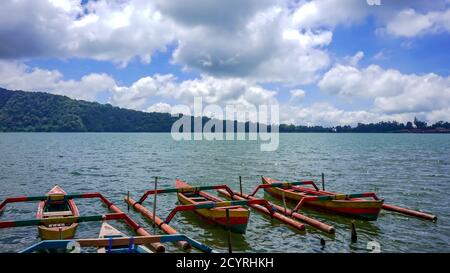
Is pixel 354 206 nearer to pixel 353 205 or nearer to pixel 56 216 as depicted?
pixel 353 205

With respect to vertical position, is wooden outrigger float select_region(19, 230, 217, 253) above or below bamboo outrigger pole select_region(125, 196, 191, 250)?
above

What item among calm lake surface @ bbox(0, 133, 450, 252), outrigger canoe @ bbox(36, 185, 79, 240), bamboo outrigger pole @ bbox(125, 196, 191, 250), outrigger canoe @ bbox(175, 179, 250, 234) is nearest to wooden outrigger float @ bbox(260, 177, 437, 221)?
calm lake surface @ bbox(0, 133, 450, 252)

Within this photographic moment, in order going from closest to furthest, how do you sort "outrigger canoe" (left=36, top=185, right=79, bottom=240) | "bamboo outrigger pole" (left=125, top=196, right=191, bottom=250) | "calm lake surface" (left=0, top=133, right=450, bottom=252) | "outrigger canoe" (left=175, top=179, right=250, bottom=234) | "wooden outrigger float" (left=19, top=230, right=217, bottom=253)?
"wooden outrigger float" (left=19, top=230, right=217, bottom=253), "bamboo outrigger pole" (left=125, top=196, right=191, bottom=250), "outrigger canoe" (left=36, top=185, right=79, bottom=240), "calm lake surface" (left=0, top=133, right=450, bottom=252), "outrigger canoe" (left=175, top=179, right=250, bottom=234)

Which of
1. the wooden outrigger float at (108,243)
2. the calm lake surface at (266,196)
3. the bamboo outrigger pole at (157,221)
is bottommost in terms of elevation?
the calm lake surface at (266,196)

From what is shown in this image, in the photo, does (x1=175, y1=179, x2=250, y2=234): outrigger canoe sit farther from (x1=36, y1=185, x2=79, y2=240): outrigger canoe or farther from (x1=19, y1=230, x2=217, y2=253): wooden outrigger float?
(x1=36, y1=185, x2=79, y2=240): outrigger canoe

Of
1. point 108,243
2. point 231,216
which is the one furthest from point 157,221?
point 108,243

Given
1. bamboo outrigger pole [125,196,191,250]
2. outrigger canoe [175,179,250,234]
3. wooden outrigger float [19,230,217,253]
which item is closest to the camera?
wooden outrigger float [19,230,217,253]

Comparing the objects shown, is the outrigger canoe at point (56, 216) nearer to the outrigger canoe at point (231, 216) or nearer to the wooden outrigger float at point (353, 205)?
the outrigger canoe at point (231, 216)

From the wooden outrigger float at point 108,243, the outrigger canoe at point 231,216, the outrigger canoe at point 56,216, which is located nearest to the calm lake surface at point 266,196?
the outrigger canoe at point 231,216

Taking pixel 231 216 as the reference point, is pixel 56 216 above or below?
below

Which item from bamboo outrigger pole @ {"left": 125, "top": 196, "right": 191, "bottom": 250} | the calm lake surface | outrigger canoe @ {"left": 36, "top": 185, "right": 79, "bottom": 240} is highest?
outrigger canoe @ {"left": 36, "top": 185, "right": 79, "bottom": 240}

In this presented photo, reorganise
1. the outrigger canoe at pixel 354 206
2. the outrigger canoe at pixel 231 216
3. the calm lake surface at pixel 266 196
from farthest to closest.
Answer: the outrigger canoe at pixel 354 206, the outrigger canoe at pixel 231 216, the calm lake surface at pixel 266 196
